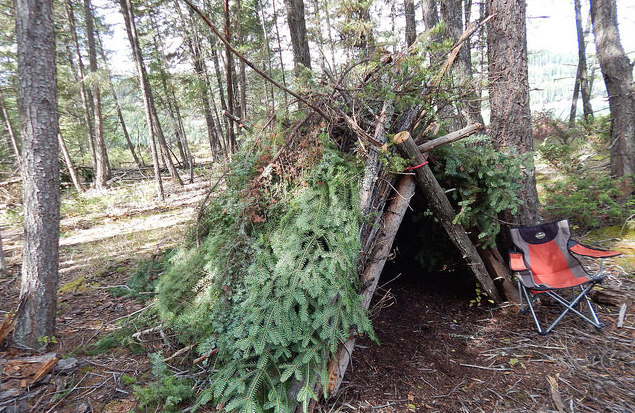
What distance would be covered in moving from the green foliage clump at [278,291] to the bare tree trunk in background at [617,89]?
6.03 metres

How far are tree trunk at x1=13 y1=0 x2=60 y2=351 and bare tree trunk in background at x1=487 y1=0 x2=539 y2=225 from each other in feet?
15.4

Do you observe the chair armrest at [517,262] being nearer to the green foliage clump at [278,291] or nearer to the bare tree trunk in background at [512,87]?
the bare tree trunk in background at [512,87]

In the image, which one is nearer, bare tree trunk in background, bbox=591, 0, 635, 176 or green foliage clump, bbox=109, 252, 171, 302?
green foliage clump, bbox=109, 252, 171, 302

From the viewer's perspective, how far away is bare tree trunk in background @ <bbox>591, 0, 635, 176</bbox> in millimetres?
5461

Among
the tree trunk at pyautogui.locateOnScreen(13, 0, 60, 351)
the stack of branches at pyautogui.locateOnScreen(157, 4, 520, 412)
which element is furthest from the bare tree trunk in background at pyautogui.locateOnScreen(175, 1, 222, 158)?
the stack of branches at pyautogui.locateOnScreen(157, 4, 520, 412)

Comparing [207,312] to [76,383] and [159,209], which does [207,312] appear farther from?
[159,209]

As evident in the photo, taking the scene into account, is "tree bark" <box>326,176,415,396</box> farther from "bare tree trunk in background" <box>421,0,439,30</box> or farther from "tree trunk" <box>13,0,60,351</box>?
"bare tree trunk in background" <box>421,0,439,30</box>

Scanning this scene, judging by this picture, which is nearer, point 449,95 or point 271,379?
point 271,379

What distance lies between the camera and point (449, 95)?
2.82 metres

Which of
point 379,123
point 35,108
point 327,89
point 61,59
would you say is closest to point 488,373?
point 379,123

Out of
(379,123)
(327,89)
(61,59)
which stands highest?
(61,59)

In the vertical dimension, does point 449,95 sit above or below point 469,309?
above

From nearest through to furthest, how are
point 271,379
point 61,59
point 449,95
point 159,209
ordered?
point 271,379, point 449,95, point 159,209, point 61,59

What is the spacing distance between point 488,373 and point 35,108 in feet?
15.5
